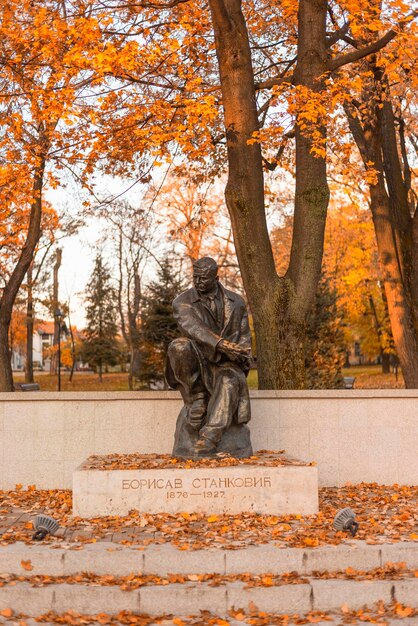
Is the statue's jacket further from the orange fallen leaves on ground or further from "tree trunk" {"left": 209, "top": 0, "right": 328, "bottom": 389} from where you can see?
"tree trunk" {"left": 209, "top": 0, "right": 328, "bottom": 389}

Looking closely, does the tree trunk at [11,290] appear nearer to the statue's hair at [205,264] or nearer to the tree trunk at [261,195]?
the tree trunk at [261,195]

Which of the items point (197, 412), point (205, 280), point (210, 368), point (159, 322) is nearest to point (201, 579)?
point (197, 412)

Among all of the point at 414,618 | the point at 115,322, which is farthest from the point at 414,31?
the point at 115,322

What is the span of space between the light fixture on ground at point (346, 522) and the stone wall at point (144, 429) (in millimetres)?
3375

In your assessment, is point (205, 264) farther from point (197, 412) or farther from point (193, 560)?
point (193, 560)

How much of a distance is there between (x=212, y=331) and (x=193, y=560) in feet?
9.29

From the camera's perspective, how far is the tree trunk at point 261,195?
11.8 metres

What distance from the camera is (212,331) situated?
8.76 m

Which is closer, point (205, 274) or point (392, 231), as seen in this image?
point (205, 274)

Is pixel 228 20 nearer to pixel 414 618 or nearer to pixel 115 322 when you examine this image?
pixel 414 618

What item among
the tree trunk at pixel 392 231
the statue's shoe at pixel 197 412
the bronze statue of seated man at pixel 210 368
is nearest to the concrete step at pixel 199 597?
the bronze statue of seated man at pixel 210 368

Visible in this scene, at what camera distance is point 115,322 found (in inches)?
1591

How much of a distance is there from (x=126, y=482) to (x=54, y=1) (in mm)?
8636

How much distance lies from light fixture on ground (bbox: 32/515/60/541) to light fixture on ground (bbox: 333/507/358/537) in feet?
8.00
